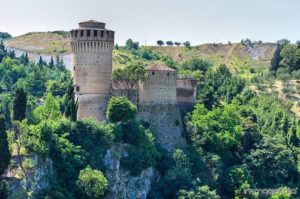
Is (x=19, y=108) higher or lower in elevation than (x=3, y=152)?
higher

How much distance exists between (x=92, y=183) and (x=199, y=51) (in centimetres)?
12275

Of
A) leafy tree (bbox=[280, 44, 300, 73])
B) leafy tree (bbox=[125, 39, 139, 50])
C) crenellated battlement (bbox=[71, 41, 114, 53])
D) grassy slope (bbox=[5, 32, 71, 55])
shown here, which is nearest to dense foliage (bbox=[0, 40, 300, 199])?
crenellated battlement (bbox=[71, 41, 114, 53])

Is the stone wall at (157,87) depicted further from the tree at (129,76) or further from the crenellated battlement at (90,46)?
the crenellated battlement at (90,46)

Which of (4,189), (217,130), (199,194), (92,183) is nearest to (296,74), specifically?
(217,130)

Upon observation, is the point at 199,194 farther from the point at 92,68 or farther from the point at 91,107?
the point at 92,68

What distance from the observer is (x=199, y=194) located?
171 ft

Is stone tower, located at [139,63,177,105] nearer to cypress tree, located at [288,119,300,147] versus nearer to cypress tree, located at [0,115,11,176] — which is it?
cypress tree, located at [0,115,11,176]

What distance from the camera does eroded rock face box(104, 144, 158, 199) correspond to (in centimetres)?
4891

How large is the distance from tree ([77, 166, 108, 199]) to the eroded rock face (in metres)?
2.67

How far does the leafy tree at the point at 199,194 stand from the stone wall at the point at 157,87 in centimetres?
1210

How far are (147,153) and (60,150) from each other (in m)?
Result: 11.6

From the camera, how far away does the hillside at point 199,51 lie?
456 feet

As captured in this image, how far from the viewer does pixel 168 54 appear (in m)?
160

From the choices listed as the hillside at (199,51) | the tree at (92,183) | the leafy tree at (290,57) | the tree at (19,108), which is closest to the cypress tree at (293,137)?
the tree at (92,183)
